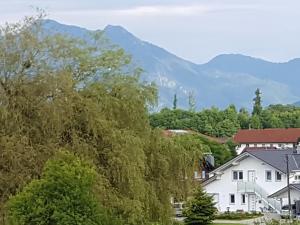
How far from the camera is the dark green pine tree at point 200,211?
1885 inches

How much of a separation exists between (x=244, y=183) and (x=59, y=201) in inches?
1690

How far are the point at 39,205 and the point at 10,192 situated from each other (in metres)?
2.93

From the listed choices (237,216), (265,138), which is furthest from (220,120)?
(237,216)

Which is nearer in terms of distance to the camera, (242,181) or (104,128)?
(104,128)

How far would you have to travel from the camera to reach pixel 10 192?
24.0 metres

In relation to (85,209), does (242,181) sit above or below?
above

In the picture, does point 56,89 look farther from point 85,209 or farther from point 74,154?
point 85,209

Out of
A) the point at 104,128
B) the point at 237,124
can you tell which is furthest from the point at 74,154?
the point at 237,124

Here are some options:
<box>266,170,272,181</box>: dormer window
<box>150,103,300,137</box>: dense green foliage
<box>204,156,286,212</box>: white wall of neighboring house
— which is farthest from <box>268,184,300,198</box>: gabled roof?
<box>150,103,300,137</box>: dense green foliage

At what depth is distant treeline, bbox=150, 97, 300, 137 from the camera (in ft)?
395

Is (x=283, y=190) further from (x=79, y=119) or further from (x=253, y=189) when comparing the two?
(x=79, y=119)

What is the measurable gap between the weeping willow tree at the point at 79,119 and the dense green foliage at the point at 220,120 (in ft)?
281

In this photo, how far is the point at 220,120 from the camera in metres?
125

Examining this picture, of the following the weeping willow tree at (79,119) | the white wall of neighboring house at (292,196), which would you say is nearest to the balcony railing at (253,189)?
the white wall of neighboring house at (292,196)
